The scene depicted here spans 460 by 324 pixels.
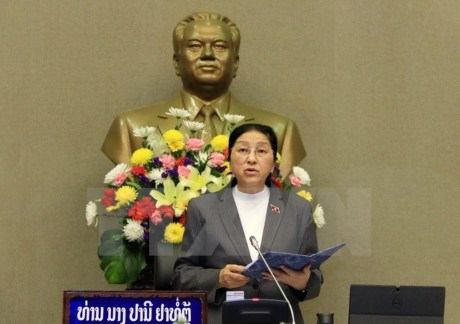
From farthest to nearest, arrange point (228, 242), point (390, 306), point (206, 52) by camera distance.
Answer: point (206, 52), point (228, 242), point (390, 306)

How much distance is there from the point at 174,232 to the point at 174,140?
15.0 inches

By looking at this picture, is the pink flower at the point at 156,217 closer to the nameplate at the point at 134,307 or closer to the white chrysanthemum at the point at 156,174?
the white chrysanthemum at the point at 156,174

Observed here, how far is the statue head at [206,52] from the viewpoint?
4453 millimetres

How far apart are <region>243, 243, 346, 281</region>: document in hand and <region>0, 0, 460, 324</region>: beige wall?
2.15m

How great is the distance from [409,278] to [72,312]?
2711 millimetres

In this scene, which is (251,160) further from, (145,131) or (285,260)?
(145,131)

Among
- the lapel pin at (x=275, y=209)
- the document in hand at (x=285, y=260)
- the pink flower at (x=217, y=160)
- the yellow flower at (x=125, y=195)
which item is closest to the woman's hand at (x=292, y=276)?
the document in hand at (x=285, y=260)

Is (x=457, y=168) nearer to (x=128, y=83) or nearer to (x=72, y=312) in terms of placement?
(x=128, y=83)

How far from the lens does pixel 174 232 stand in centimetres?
378

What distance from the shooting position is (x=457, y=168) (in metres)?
5.14

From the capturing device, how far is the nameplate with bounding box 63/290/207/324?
2703mm

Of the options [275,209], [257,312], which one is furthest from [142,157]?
[257,312]

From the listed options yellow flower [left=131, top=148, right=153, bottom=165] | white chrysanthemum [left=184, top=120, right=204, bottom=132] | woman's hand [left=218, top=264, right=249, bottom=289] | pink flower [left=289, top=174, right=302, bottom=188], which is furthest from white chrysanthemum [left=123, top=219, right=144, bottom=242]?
woman's hand [left=218, top=264, right=249, bottom=289]

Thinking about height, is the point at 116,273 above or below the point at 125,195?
below
